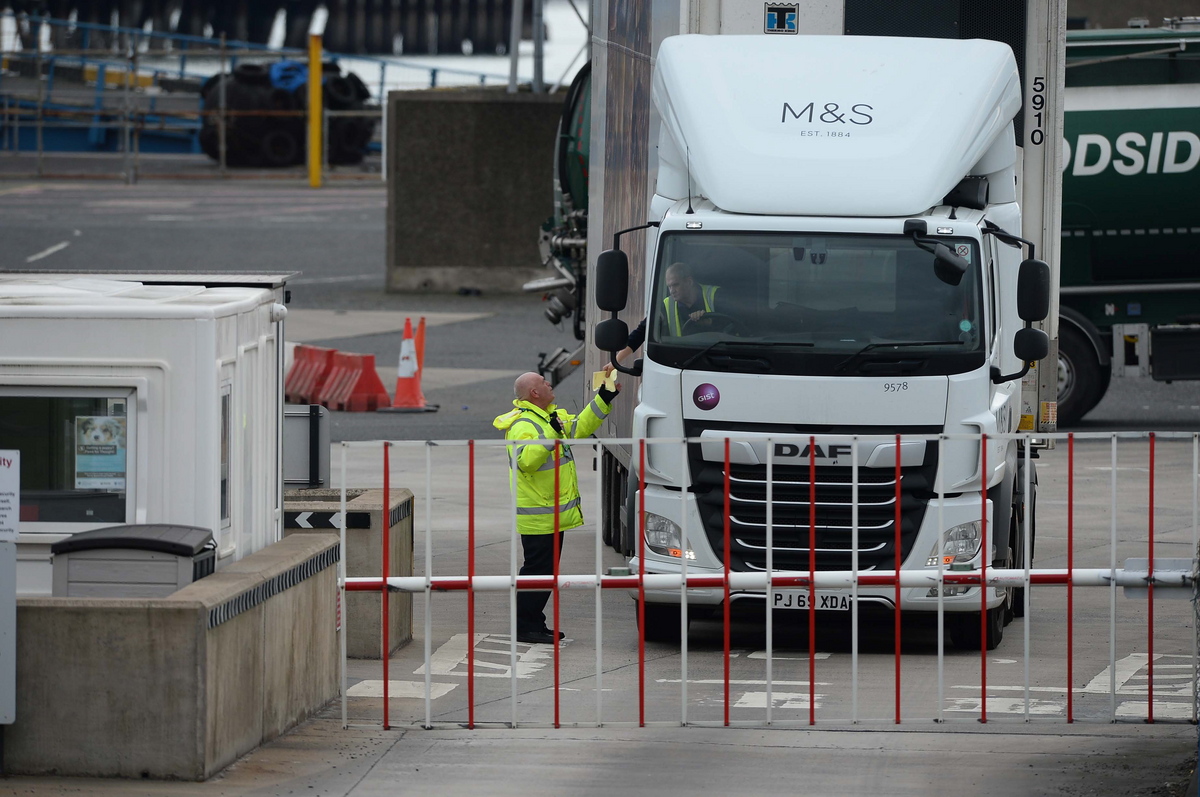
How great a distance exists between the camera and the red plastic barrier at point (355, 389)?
20406 millimetres

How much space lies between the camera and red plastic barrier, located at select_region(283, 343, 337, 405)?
67.8 feet

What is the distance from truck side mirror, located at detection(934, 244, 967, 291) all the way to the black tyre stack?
39.4m

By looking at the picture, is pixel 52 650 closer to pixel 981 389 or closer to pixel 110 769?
pixel 110 769

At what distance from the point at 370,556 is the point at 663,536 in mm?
1621

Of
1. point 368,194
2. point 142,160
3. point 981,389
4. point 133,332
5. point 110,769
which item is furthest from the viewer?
point 142,160

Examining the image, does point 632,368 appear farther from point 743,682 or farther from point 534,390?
point 743,682

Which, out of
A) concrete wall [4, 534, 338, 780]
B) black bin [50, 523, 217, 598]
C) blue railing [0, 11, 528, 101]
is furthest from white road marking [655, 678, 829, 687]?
blue railing [0, 11, 528, 101]

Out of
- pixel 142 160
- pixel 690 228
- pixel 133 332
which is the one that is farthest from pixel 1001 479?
pixel 142 160

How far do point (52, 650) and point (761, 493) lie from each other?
157 inches

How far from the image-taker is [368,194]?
46.3 metres

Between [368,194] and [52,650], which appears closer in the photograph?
[52,650]

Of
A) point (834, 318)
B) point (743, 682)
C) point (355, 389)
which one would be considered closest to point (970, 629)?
point (743, 682)

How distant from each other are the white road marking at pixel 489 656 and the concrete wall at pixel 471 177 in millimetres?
20537

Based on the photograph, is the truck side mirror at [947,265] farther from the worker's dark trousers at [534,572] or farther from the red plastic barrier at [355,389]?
the red plastic barrier at [355,389]
